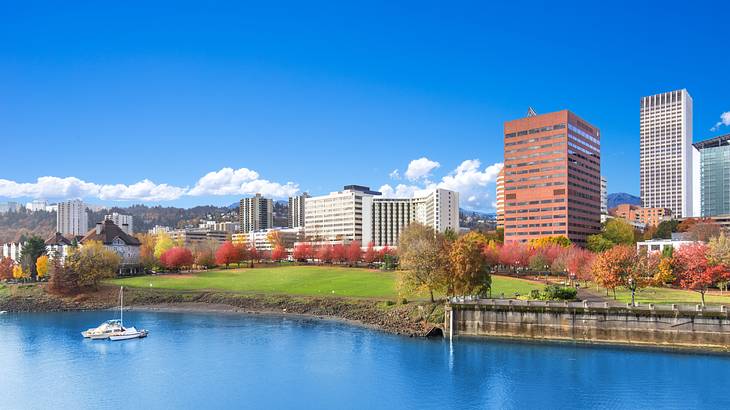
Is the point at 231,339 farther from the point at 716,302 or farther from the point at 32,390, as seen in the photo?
the point at 716,302

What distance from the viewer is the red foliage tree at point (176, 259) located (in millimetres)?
166000

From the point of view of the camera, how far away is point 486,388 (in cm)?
5734

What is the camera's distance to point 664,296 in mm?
90750

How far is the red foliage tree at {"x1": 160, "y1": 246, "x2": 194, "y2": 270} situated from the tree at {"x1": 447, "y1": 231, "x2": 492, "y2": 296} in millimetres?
102153

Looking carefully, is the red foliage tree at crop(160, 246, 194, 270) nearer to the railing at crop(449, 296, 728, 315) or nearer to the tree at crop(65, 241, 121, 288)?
the tree at crop(65, 241, 121, 288)

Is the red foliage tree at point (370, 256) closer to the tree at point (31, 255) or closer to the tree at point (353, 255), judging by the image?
the tree at point (353, 255)

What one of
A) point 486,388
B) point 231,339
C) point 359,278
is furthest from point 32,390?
point 359,278

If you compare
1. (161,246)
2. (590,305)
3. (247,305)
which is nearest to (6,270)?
(161,246)

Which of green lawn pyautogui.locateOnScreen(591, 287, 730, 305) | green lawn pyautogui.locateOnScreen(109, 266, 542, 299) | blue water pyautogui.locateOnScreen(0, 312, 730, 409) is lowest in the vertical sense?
blue water pyautogui.locateOnScreen(0, 312, 730, 409)

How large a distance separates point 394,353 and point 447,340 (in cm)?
1051

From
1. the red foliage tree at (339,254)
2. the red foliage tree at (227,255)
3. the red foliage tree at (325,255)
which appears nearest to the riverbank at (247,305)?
the red foliage tree at (227,255)

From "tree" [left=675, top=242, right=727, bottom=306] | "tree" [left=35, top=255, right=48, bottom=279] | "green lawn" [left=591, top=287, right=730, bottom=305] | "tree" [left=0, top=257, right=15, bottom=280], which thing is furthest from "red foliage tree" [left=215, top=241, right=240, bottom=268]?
"tree" [left=675, top=242, right=727, bottom=306]

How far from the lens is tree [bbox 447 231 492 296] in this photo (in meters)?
83.6

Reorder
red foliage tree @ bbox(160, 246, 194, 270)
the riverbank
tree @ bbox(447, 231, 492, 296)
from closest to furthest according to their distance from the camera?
tree @ bbox(447, 231, 492, 296) < the riverbank < red foliage tree @ bbox(160, 246, 194, 270)
